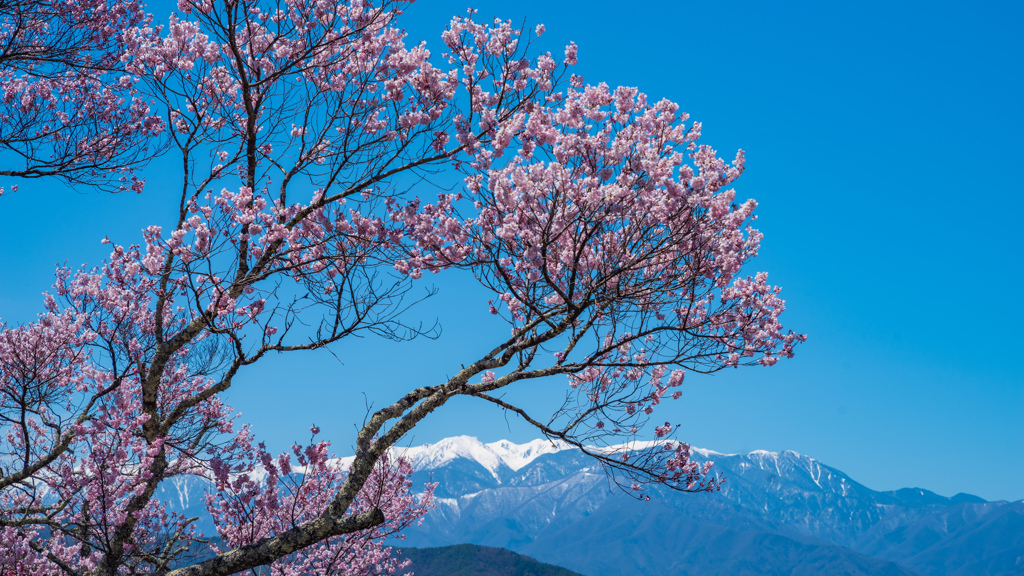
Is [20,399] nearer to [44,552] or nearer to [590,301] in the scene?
[44,552]

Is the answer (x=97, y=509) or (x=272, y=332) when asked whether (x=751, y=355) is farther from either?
(x=97, y=509)

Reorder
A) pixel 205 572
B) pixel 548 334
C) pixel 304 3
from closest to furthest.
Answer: pixel 205 572, pixel 548 334, pixel 304 3

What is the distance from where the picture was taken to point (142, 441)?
27.6 feet

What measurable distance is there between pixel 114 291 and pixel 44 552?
396 cm

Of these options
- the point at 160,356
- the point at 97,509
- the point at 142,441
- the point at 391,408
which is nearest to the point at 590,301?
the point at 391,408

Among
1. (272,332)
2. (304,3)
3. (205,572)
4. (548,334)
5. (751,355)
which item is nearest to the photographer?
(205,572)

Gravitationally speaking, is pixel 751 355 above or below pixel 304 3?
below

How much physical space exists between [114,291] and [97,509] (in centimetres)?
347

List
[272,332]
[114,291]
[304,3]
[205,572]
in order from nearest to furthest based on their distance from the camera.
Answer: [205,572] → [304,3] → [272,332] → [114,291]

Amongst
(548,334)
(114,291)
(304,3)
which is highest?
(304,3)

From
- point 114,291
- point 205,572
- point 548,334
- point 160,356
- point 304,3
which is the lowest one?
point 205,572

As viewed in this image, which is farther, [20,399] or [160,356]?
[20,399]

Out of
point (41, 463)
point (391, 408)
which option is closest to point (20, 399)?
point (41, 463)

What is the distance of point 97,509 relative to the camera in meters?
9.10
